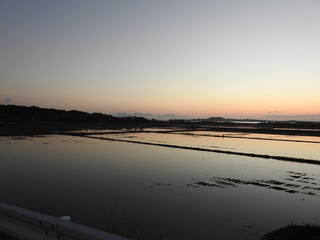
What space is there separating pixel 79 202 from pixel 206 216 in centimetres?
368

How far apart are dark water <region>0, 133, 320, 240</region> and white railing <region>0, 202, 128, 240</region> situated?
6.16ft

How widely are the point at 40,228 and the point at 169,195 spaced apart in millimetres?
6100

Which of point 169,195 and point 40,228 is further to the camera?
point 169,195

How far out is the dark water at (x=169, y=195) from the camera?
6.65m

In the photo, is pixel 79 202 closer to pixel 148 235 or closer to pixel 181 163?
pixel 148 235

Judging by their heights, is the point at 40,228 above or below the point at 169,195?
above

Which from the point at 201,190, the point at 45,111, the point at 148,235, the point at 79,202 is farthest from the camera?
the point at 45,111

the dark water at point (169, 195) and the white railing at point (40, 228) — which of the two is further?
the dark water at point (169, 195)

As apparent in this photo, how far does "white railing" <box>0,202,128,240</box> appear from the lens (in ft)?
10.1

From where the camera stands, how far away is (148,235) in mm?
6008

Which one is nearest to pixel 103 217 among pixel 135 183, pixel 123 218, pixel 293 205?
pixel 123 218

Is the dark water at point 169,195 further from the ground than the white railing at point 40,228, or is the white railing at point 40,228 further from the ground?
the white railing at point 40,228

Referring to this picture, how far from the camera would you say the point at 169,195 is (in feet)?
30.2

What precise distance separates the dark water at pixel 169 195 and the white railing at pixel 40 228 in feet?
6.16
